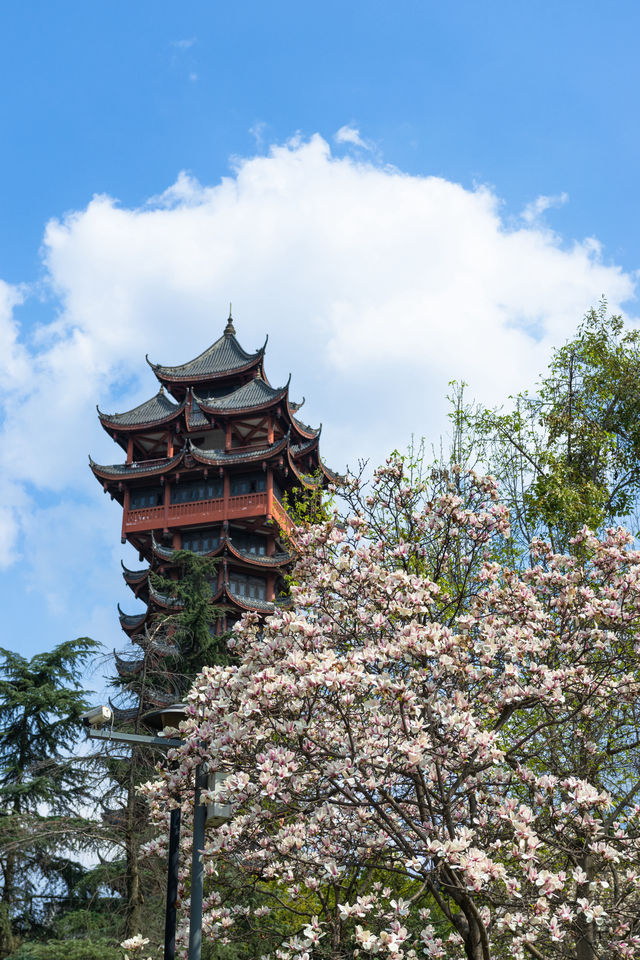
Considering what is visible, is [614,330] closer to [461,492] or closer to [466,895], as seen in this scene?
[461,492]

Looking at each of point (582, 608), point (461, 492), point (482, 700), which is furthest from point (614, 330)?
point (482, 700)

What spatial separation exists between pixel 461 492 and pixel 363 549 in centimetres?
193

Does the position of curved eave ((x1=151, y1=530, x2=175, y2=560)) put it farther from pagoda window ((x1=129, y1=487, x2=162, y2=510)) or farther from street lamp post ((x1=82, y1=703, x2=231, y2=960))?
street lamp post ((x1=82, y1=703, x2=231, y2=960))

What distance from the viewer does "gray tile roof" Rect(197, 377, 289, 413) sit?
4031 cm

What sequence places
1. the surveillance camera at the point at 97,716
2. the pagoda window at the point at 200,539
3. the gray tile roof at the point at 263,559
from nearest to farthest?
the surveillance camera at the point at 97,716, the gray tile roof at the point at 263,559, the pagoda window at the point at 200,539

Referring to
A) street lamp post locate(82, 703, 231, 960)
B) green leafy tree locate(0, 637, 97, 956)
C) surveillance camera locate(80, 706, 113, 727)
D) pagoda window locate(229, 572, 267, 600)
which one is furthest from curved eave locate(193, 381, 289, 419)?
surveillance camera locate(80, 706, 113, 727)

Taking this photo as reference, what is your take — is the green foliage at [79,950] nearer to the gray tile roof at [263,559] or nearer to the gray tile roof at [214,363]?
the gray tile roof at [263,559]

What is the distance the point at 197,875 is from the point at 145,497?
34.6 metres

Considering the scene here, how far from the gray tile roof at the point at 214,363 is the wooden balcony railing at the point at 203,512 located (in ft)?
22.8

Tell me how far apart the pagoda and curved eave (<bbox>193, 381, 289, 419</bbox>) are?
0.04 meters

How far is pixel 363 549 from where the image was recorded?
33.1ft

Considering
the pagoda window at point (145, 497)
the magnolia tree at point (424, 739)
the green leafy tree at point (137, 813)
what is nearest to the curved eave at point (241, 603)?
the pagoda window at point (145, 497)

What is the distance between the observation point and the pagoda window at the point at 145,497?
138 feet

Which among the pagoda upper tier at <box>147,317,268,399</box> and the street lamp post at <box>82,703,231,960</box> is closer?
the street lamp post at <box>82,703,231,960</box>
